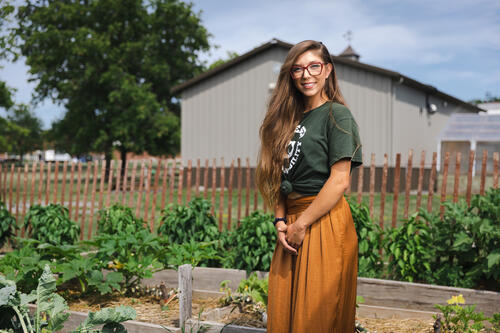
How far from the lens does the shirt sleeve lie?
7.52ft

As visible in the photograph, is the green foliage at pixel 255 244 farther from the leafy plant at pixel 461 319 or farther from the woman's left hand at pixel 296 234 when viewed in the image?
the woman's left hand at pixel 296 234

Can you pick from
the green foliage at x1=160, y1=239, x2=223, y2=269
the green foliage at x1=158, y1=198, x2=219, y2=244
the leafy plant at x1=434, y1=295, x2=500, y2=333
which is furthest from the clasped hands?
the green foliage at x1=158, y1=198, x2=219, y2=244

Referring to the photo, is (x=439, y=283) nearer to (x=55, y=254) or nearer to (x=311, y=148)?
(x=311, y=148)

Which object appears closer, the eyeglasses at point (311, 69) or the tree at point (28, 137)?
the eyeglasses at point (311, 69)

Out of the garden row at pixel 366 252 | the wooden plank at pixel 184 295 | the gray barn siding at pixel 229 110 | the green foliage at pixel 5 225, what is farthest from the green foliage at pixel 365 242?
the gray barn siding at pixel 229 110

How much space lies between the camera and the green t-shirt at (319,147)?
91.0 inches

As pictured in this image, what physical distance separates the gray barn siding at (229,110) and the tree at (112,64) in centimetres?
396

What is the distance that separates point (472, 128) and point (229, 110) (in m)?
11.6

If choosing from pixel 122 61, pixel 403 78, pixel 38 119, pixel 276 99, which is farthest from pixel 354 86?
pixel 38 119

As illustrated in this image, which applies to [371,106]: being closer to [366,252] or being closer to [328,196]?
[366,252]

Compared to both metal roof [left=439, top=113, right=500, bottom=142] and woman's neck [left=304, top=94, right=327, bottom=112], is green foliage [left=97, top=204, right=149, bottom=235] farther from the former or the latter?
metal roof [left=439, top=113, right=500, bottom=142]

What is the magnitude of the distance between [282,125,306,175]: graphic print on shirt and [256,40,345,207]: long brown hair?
0.08ft

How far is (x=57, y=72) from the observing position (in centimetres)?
2577

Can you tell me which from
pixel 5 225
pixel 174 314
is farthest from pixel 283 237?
pixel 5 225
